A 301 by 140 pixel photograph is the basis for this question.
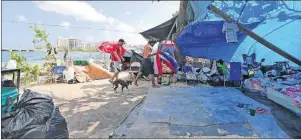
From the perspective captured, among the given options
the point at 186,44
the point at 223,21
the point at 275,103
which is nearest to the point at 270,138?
the point at 275,103

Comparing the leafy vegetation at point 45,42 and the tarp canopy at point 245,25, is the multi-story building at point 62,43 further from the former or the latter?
the tarp canopy at point 245,25

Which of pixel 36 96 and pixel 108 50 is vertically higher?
pixel 108 50

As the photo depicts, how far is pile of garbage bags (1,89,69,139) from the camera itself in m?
2.15

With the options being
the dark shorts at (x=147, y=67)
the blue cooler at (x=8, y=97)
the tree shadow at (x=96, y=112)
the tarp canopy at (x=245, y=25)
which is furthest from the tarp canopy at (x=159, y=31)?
the blue cooler at (x=8, y=97)

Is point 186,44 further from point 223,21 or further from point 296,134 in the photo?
point 296,134

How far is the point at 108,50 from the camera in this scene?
24.5 ft

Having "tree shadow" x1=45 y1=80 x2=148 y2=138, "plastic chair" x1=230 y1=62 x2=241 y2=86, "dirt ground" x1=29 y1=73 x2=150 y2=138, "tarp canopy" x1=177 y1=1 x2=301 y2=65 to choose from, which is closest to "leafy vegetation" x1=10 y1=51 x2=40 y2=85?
"dirt ground" x1=29 y1=73 x2=150 y2=138

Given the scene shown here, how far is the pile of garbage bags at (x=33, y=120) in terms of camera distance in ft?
7.04

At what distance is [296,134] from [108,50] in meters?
5.90

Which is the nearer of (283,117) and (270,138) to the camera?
(270,138)

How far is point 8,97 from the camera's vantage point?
2.54 m

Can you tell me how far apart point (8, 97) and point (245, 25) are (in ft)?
16.7

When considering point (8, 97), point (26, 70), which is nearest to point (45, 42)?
point (26, 70)

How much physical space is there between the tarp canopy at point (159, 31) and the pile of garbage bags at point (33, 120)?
26.6 ft
